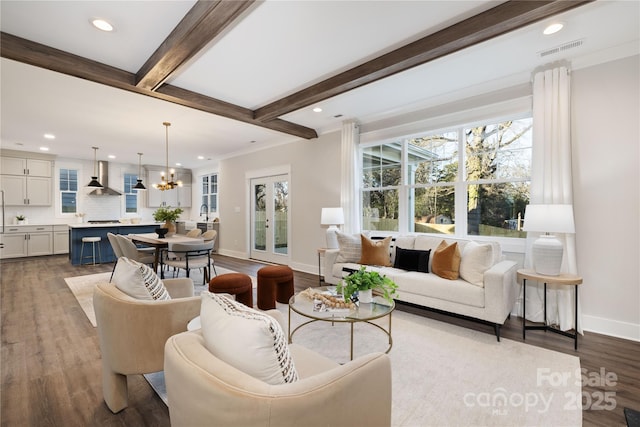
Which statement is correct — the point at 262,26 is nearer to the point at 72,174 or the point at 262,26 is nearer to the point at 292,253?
the point at 292,253

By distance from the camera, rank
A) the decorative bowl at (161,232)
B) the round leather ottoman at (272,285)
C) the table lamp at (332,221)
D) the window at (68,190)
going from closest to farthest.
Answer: the round leather ottoman at (272,285)
the table lamp at (332,221)
the decorative bowl at (161,232)
the window at (68,190)

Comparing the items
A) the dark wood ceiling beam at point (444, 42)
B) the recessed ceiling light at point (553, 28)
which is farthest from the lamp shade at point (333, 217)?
the recessed ceiling light at point (553, 28)

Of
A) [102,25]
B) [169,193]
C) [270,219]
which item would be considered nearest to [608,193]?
[102,25]

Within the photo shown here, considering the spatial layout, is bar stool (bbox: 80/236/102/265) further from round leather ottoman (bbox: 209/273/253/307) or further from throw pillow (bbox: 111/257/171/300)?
throw pillow (bbox: 111/257/171/300)

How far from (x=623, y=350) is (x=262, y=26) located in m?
4.34

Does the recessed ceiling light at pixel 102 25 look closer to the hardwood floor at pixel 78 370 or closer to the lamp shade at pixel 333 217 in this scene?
the hardwood floor at pixel 78 370

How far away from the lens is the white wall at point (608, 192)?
2.84m

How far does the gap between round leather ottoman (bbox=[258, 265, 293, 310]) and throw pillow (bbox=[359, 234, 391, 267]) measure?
108 centimetres

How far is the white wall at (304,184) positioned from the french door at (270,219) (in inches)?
7.9

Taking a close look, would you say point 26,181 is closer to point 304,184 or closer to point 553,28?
point 304,184

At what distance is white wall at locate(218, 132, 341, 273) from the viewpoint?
17.9 ft

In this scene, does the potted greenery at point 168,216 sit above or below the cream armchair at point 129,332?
above

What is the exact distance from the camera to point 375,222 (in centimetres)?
502

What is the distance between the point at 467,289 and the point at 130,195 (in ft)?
32.7
